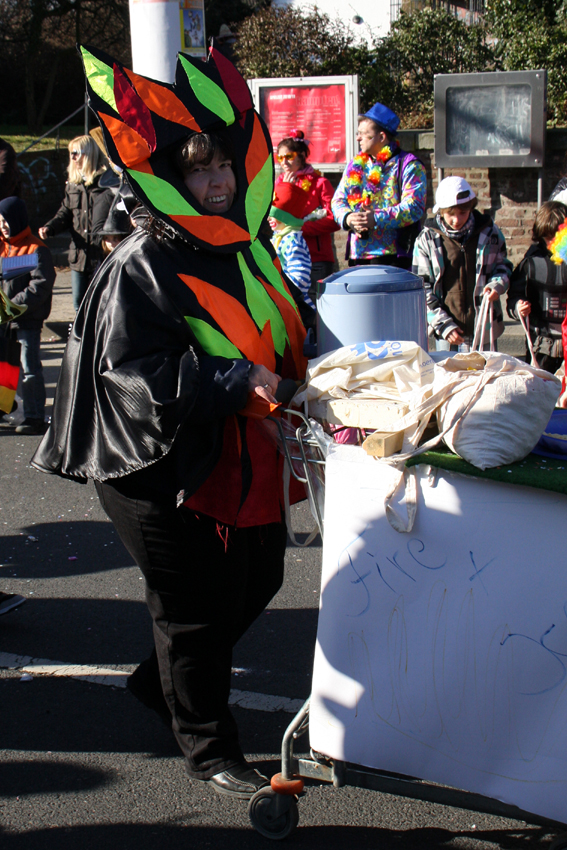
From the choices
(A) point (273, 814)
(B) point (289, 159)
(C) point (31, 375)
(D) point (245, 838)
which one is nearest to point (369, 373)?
(A) point (273, 814)

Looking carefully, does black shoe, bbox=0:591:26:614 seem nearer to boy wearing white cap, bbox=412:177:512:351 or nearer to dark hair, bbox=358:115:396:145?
boy wearing white cap, bbox=412:177:512:351

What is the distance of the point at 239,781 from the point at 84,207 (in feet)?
19.4

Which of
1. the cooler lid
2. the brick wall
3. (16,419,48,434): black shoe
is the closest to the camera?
the cooler lid

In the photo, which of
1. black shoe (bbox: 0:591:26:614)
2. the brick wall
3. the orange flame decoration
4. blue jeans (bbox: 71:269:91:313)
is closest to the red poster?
the brick wall

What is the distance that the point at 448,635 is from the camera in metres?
1.97

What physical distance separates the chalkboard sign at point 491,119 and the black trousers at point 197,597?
7013 mm

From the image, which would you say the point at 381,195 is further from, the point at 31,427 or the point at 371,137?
the point at 31,427

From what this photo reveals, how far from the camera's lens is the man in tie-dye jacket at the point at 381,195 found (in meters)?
5.93

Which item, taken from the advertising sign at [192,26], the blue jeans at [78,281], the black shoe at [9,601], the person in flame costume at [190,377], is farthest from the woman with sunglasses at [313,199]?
the person in flame costume at [190,377]

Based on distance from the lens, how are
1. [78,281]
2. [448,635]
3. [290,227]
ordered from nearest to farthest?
[448,635] < [290,227] < [78,281]

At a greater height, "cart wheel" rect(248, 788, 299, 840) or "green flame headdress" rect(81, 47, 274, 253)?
"green flame headdress" rect(81, 47, 274, 253)

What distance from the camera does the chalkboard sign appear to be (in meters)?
8.38

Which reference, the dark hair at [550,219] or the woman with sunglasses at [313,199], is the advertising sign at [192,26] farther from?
the dark hair at [550,219]

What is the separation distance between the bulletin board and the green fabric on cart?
0.11 feet
